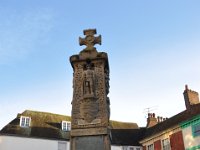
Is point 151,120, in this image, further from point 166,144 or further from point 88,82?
point 88,82

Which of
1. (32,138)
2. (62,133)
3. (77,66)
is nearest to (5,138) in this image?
(32,138)

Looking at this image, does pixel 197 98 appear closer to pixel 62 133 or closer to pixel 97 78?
pixel 62 133

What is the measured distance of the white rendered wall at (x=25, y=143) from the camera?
1016 inches

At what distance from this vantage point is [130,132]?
33406 millimetres

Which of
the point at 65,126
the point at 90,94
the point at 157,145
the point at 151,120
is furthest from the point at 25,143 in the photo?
the point at 90,94

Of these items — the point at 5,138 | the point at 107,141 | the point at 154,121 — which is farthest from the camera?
the point at 154,121

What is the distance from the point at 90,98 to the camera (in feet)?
31.4

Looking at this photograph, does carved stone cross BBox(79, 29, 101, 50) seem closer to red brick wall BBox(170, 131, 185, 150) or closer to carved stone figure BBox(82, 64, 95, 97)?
carved stone figure BBox(82, 64, 95, 97)

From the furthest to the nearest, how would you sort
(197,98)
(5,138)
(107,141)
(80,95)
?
1. (197,98)
2. (5,138)
3. (80,95)
4. (107,141)

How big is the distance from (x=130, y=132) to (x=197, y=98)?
9227mm

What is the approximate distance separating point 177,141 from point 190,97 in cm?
458

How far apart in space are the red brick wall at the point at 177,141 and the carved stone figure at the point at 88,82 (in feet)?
59.7

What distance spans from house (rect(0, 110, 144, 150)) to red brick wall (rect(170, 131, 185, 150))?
214 inches

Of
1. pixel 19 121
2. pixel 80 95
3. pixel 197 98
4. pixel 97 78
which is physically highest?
pixel 197 98
